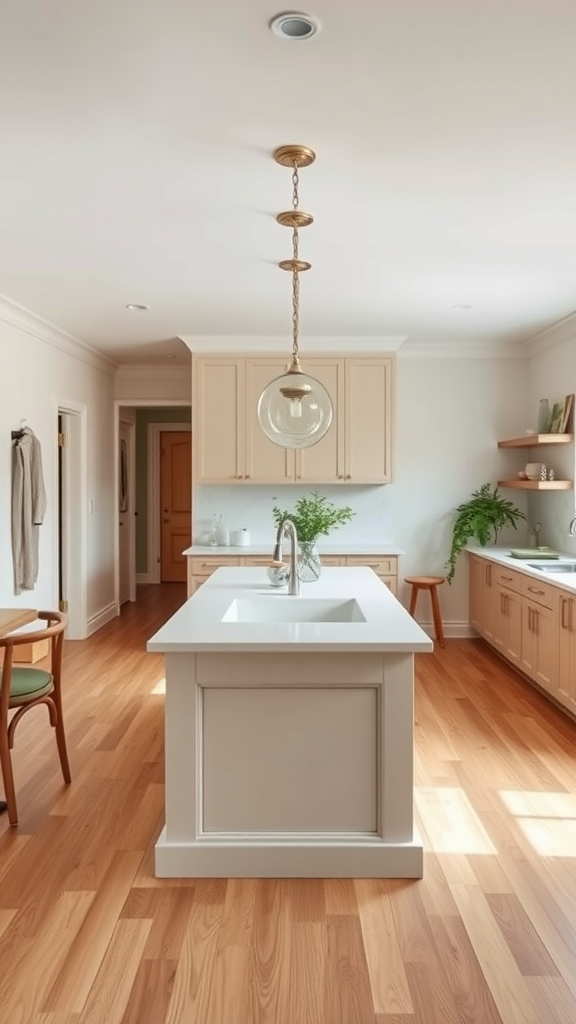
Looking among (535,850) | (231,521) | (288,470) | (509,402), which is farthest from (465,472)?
(535,850)

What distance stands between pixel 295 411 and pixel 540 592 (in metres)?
2.29

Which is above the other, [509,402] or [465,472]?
[509,402]

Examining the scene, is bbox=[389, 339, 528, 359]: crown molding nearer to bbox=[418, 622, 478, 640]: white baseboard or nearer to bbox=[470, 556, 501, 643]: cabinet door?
bbox=[470, 556, 501, 643]: cabinet door

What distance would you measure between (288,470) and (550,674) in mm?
2561

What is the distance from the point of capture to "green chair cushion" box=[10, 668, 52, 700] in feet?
9.43

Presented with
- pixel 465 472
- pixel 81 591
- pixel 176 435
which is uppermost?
pixel 176 435

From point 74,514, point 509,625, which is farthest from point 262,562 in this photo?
point 509,625

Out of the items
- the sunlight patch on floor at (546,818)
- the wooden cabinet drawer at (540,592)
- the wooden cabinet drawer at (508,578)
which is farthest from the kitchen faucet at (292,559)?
the wooden cabinet drawer at (508,578)

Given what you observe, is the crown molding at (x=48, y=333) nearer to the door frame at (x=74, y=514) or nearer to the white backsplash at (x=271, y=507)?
the door frame at (x=74, y=514)

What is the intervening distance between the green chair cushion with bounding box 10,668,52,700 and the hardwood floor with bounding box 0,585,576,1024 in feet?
1.59

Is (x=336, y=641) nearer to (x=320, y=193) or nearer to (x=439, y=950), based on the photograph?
(x=439, y=950)

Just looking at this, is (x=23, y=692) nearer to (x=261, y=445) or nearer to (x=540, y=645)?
(x=540, y=645)

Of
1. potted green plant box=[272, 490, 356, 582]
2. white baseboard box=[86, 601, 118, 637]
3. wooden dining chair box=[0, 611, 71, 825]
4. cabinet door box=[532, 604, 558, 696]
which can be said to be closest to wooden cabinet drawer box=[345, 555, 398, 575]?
cabinet door box=[532, 604, 558, 696]

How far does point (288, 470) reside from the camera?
5715mm
